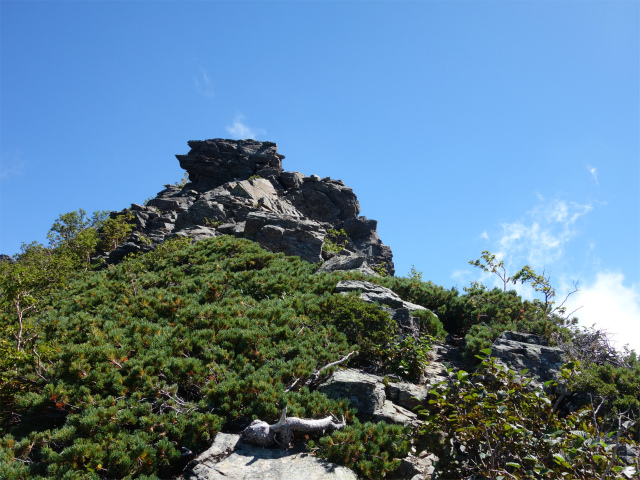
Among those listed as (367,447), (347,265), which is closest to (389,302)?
(347,265)

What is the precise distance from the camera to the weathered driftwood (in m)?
6.86

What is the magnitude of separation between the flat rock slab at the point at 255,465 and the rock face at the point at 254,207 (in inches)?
651

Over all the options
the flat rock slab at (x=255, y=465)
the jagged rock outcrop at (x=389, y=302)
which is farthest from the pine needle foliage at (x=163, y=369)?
the jagged rock outcrop at (x=389, y=302)

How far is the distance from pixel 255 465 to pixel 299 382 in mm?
2418

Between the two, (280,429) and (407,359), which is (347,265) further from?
(280,429)

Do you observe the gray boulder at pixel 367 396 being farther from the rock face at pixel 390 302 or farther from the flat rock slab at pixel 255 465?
the rock face at pixel 390 302

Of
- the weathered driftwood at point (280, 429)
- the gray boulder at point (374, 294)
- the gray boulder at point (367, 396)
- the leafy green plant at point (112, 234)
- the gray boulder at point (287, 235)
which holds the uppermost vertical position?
the gray boulder at point (287, 235)

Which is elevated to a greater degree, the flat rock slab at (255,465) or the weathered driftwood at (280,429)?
the weathered driftwood at (280,429)

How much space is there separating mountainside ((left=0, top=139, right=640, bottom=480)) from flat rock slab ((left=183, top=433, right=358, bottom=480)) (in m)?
0.03

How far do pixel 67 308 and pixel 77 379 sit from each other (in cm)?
611

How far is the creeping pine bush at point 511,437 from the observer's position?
502cm

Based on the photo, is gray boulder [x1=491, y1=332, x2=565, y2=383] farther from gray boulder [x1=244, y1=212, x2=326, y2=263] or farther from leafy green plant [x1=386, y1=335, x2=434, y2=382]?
gray boulder [x1=244, y1=212, x2=326, y2=263]

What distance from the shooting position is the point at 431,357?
38.7ft

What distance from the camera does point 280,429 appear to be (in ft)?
22.7
